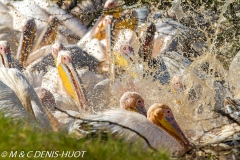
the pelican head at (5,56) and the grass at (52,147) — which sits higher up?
the grass at (52,147)

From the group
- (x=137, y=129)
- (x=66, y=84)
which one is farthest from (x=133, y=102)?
(x=66, y=84)

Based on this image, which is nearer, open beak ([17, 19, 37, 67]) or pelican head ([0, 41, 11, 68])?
pelican head ([0, 41, 11, 68])

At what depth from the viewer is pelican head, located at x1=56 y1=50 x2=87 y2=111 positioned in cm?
916

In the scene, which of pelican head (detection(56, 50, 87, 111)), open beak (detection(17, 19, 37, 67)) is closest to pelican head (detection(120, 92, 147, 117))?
pelican head (detection(56, 50, 87, 111))

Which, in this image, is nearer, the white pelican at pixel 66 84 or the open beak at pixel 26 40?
the white pelican at pixel 66 84

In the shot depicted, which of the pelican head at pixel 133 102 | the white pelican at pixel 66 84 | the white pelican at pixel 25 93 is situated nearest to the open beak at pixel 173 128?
the pelican head at pixel 133 102

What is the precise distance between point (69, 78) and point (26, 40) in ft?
9.32

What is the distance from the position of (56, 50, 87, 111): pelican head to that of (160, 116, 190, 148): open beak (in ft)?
6.03

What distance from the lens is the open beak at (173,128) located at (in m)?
7.03

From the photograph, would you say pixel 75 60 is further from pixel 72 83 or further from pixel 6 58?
pixel 72 83

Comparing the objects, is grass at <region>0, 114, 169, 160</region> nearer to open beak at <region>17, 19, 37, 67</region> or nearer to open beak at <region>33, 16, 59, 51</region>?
open beak at <region>17, 19, 37, 67</region>

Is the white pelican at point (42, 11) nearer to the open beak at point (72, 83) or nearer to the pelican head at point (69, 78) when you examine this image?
the pelican head at point (69, 78)

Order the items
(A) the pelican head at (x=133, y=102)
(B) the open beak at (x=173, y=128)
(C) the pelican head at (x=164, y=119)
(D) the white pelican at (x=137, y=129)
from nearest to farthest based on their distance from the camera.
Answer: (D) the white pelican at (x=137, y=129), (B) the open beak at (x=173, y=128), (C) the pelican head at (x=164, y=119), (A) the pelican head at (x=133, y=102)

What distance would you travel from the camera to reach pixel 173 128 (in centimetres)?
727
